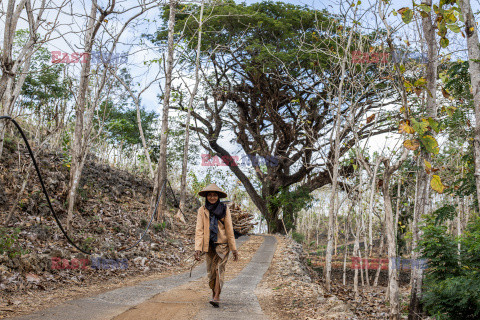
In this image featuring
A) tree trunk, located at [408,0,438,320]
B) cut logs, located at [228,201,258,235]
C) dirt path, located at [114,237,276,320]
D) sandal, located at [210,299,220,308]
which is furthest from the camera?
cut logs, located at [228,201,258,235]

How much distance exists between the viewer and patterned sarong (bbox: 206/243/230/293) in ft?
18.7

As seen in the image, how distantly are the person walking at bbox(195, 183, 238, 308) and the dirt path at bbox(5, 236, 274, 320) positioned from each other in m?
0.50

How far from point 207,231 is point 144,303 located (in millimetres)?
1408

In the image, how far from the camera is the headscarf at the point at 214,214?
5.71 meters

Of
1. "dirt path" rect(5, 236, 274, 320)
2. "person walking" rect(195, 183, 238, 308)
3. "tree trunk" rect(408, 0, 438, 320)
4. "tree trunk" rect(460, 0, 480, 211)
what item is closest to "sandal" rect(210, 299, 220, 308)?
"person walking" rect(195, 183, 238, 308)

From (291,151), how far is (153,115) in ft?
34.7

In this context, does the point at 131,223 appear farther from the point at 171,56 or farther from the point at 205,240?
the point at 205,240

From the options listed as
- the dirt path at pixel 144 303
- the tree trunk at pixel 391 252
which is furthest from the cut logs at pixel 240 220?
the tree trunk at pixel 391 252

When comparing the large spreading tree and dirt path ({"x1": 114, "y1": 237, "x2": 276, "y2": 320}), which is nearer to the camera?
dirt path ({"x1": 114, "y1": 237, "x2": 276, "y2": 320})

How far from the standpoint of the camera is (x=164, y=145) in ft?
42.5

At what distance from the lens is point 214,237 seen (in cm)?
570

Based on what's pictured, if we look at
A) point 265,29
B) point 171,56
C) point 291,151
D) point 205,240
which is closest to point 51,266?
point 205,240

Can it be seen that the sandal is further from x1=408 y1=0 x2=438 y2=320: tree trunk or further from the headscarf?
x1=408 y1=0 x2=438 y2=320: tree trunk

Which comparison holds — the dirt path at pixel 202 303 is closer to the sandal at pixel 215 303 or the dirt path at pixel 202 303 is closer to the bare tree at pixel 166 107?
the sandal at pixel 215 303
